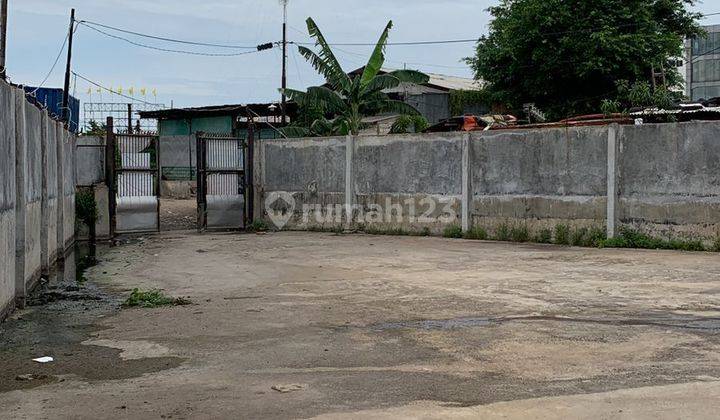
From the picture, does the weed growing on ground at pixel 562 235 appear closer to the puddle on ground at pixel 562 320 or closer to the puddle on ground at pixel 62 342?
the puddle on ground at pixel 562 320

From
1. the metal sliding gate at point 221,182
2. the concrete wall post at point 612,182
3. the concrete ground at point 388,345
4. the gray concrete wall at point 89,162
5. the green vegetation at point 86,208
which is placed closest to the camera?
the concrete ground at point 388,345

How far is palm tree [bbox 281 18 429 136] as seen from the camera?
2078cm

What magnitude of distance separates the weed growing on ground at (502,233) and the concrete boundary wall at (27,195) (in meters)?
8.38

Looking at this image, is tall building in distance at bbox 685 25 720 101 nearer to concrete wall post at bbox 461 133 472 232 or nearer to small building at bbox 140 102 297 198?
small building at bbox 140 102 297 198

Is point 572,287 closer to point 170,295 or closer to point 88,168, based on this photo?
point 170,295

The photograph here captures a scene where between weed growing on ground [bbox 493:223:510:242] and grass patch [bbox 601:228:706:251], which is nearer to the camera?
grass patch [bbox 601:228:706:251]

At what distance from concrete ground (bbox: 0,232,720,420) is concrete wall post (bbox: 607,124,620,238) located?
2310 mm

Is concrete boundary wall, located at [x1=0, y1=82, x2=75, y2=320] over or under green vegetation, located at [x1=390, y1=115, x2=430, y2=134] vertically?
under

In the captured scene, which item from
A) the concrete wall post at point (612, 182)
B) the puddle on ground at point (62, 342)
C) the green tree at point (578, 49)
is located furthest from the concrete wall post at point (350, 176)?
the green tree at point (578, 49)

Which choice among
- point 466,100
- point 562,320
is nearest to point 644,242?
point 562,320

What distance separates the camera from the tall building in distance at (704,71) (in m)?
60.5

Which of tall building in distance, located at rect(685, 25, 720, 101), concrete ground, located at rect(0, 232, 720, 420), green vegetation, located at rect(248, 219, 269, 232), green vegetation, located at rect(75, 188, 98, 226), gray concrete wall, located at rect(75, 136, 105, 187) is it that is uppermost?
tall building in distance, located at rect(685, 25, 720, 101)

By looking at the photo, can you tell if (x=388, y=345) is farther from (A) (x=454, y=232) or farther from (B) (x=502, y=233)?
(A) (x=454, y=232)

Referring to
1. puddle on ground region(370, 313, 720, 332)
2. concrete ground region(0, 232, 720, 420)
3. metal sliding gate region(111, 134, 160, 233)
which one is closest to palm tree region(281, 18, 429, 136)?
metal sliding gate region(111, 134, 160, 233)
